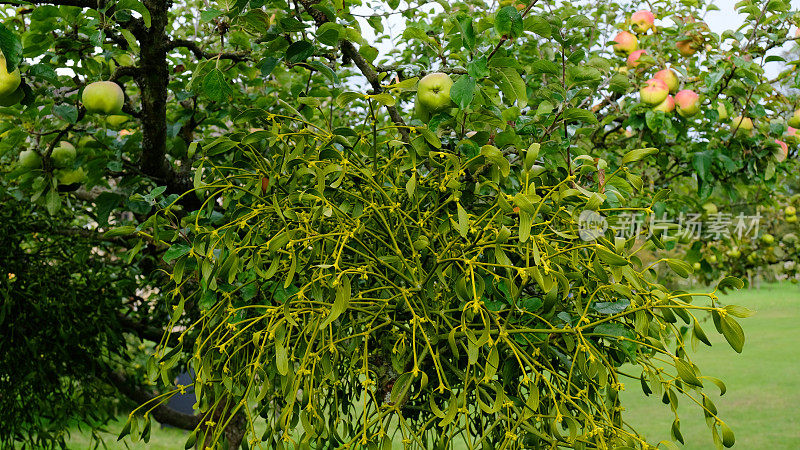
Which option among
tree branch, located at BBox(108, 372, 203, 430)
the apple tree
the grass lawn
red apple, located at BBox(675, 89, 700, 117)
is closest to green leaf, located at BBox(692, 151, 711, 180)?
A: the apple tree

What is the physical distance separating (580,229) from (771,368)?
6.42 meters

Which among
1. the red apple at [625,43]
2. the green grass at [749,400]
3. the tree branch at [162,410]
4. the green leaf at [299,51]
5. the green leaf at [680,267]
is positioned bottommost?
the green grass at [749,400]

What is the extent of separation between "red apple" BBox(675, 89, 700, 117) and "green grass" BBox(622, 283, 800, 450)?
2.63 metres

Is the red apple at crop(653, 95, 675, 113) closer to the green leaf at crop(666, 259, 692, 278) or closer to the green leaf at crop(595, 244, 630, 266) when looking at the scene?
the green leaf at crop(666, 259, 692, 278)

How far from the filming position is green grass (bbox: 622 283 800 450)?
13.7 ft

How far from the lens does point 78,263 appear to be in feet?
6.81

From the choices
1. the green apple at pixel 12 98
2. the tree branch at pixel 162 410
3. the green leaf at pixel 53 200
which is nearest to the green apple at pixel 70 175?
the green leaf at pixel 53 200

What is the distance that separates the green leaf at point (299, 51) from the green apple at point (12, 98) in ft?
1.62

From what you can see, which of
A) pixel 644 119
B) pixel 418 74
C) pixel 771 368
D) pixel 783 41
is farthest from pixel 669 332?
pixel 771 368

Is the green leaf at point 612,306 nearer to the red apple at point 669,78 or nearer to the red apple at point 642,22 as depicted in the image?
the red apple at point 669,78

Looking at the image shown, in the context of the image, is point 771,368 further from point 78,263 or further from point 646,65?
point 78,263

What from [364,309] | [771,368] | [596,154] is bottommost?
[771,368]

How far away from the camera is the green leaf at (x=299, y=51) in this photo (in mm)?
1080

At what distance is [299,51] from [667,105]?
1184 mm
